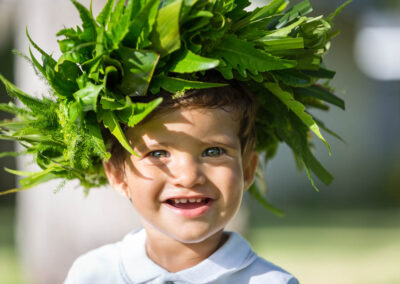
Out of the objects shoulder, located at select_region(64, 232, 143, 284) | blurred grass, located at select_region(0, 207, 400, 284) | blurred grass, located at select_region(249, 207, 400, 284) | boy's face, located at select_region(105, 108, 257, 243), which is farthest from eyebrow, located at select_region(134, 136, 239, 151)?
blurred grass, located at select_region(249, 207, 400, 284)

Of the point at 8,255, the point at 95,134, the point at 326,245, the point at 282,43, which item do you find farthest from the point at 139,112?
the point at 326,245

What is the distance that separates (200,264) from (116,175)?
21.8 inches

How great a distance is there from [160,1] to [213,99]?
0.48 metres

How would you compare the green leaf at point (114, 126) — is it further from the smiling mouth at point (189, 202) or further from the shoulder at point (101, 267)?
the shoulder at point (101, 267)

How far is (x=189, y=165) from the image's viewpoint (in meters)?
2.56

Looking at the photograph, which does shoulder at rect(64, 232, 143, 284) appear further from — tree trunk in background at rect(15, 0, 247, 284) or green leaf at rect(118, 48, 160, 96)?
tree trunk in background at rect(15, 0, 247, 284)

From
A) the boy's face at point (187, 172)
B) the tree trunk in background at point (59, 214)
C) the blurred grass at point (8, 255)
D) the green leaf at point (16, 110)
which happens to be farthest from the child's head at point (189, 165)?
the blurred grass at point (8, 255)

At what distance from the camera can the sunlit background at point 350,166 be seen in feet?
34.4

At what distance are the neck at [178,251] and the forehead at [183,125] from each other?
49 centimetres

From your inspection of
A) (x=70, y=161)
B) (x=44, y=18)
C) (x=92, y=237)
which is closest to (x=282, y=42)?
(x=70, y=161)

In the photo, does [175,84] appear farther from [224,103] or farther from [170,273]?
[170,273]

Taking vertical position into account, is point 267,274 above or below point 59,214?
below

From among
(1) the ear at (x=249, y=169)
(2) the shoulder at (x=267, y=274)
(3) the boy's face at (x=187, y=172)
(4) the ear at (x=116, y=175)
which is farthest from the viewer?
(1) the ear at (x=249, y=169)

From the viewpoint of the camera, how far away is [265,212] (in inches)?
558
